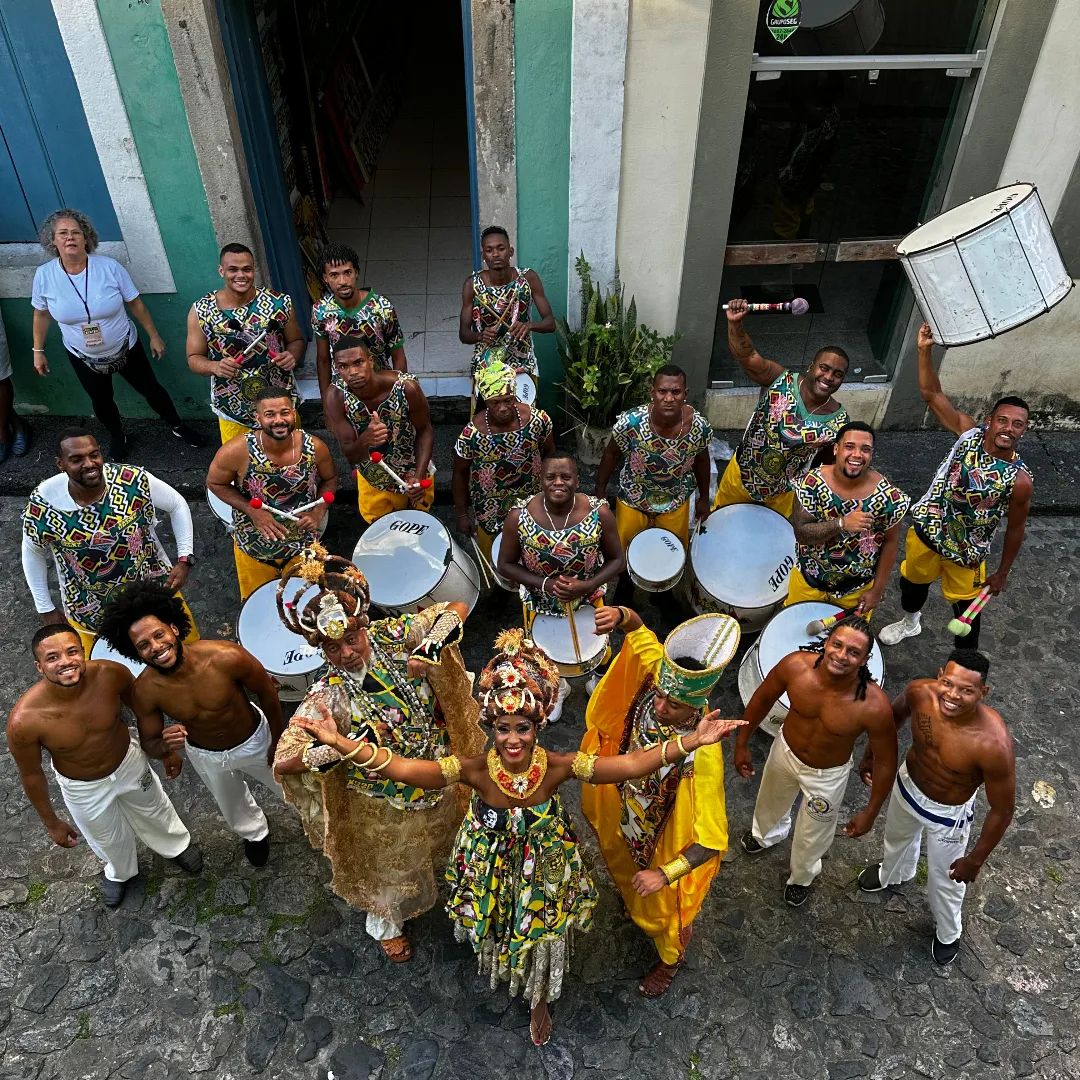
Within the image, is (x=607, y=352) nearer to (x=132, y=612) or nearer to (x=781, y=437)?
(x=781, y=437)

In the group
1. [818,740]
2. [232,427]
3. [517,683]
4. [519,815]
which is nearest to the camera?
[517,683]

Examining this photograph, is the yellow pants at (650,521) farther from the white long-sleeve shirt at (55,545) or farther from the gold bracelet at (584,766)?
the white long-sleeve shirt at (55,545)

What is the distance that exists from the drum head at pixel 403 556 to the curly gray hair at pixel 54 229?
2.97 meters

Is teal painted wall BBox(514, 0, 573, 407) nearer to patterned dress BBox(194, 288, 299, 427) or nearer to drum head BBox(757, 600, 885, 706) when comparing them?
patterned dress BBox(194, 288, 299, 427)

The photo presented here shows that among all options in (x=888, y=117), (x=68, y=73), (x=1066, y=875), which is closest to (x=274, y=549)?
(x=68, y=73)

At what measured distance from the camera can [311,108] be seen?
9211 millimetres

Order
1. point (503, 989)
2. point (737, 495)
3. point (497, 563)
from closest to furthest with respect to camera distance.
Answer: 1. point (503, 989)
2. point (497, 563)
3. point (737, 495)

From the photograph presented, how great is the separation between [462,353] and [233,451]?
138 inches

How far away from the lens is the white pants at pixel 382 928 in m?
4.97

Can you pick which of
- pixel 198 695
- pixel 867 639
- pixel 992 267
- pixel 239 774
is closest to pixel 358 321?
pixel 198 695

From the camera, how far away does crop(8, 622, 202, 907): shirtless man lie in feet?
14.8

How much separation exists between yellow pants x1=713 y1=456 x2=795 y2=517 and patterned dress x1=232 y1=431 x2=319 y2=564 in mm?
2627

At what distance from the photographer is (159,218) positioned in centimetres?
726

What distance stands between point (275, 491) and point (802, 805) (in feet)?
11.2
